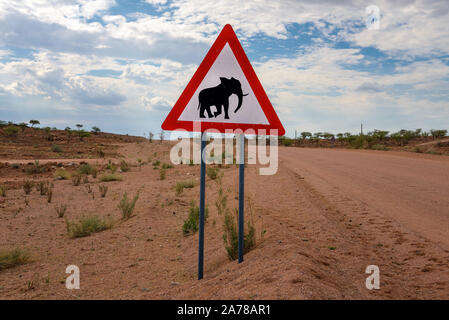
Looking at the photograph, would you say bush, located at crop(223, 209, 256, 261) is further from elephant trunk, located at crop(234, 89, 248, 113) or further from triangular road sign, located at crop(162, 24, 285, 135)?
elephant trunk, located at crop(234, 89, 248, 113)

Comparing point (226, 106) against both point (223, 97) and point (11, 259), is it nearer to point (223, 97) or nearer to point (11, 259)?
point (223, 97)

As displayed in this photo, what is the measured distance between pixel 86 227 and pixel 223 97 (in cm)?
465

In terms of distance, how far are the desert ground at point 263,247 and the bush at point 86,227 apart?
0.20 m

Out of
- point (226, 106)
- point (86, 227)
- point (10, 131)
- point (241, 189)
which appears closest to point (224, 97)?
point (226, 106)

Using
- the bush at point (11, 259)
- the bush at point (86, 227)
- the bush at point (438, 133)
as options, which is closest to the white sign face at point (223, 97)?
the bush at point (11, 259)

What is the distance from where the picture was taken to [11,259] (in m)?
5.29

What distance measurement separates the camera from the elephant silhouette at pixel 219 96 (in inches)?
145

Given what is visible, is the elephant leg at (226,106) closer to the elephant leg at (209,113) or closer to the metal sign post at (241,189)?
the elephant leg at (209,113)

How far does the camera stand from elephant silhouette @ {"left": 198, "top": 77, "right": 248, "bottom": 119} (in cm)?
368

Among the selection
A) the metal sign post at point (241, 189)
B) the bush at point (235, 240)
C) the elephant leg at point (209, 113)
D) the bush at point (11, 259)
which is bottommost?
the bush at point (11, 259)

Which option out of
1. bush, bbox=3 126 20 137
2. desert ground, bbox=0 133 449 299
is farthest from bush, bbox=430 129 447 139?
bush, bbox=3 126 20 137

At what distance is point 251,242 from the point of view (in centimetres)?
487
